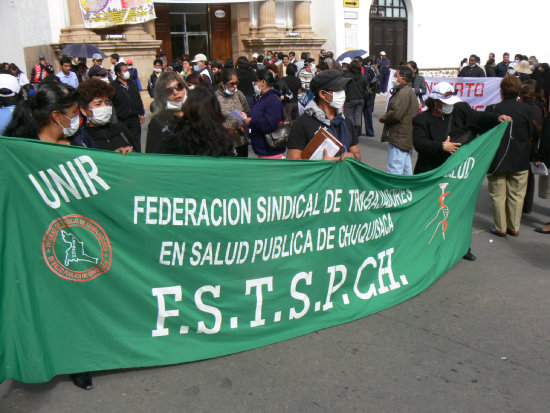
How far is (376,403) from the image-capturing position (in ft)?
10.6

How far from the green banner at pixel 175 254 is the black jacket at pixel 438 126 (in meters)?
1.21

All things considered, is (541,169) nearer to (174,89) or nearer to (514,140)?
(514,140)

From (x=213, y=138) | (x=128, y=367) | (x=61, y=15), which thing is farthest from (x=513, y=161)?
(x=61, y=15)

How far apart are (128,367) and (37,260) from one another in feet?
2.78

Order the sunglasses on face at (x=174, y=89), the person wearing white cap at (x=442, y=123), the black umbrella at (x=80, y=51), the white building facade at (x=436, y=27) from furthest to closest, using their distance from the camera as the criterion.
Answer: the white building facade at (x=436, y=27), the black umbrella at (x=80, y=51), the person wearing white cap at (x=442, y=123), the sunglasses on face at (x=174, y=89)

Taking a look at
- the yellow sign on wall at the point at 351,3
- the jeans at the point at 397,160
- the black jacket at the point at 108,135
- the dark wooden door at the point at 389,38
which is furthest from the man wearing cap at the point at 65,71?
the dark wooden door at the point at 389,38

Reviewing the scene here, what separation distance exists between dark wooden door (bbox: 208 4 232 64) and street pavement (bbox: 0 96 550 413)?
20.7m

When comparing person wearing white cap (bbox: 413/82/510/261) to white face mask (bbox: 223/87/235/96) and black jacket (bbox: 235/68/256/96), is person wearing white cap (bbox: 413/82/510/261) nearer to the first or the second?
white face mask (bbox: 223/87/235/96)

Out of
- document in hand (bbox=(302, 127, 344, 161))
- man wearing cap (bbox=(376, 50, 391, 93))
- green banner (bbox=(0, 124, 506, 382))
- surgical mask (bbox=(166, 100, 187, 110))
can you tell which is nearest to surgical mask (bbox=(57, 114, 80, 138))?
green banner (bbox=(0, 124, 506, 382))

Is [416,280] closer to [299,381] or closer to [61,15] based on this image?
[299,381]

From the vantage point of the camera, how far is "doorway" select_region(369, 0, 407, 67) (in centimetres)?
2559

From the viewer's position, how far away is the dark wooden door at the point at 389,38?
84.3 feet

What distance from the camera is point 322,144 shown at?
4.43 meters

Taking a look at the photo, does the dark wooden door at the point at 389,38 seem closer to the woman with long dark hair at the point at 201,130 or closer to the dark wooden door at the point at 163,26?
the dark wooden door at the point at 163,26
